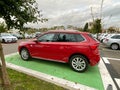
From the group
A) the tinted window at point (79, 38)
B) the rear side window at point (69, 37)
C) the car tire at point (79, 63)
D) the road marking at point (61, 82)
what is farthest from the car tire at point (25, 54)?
the tinted window at point (79, 38)

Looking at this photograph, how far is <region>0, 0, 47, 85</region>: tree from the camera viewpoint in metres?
3.19

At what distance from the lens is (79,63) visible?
629 cm

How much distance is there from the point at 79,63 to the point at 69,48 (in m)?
0.77

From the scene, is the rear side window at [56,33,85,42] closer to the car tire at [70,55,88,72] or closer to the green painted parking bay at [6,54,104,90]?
the car tire at [70,55,88,72]

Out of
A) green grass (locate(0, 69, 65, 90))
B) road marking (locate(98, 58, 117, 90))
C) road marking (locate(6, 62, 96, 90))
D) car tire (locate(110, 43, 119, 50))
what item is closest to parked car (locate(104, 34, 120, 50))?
car tire (locate(110, 43, 119, 50))

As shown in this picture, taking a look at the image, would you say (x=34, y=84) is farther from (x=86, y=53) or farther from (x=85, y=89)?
(x=86, y=53)

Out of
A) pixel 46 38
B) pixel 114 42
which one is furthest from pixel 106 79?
pixel 114 42

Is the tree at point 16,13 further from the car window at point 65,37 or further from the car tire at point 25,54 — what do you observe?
the car tire at point 25,54

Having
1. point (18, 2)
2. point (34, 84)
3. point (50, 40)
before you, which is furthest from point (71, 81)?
point (18, 2)

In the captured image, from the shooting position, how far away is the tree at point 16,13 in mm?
3193

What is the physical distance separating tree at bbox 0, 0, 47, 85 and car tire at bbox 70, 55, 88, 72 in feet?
10.4

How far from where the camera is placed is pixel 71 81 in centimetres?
525

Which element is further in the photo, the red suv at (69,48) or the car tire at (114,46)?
the car tire at (114,46)

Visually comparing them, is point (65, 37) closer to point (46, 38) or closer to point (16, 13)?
point (46, 38)
